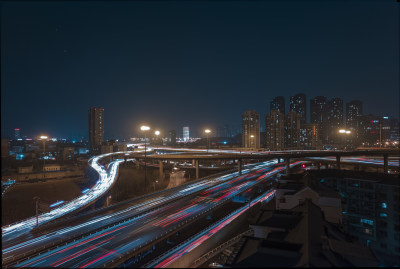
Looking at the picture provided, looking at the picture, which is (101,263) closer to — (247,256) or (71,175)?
(247,256)

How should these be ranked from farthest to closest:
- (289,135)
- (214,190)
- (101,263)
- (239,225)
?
(289,135), (214,190), (239,225), (101,263)

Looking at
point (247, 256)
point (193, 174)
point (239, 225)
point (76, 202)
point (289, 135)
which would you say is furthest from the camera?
point (289, 135)

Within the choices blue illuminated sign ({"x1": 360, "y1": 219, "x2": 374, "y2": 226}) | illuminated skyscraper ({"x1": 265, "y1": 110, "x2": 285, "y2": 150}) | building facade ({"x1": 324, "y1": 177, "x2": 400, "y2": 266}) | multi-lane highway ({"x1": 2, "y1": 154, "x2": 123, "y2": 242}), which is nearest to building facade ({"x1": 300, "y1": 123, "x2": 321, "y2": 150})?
illuminated skyscraper ({"x1": 265, "y1": 110, "x2": 285, "y2": 150})

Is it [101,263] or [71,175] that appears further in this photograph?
[71,175]

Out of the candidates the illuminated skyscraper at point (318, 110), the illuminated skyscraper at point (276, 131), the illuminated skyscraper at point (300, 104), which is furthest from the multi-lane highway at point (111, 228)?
the illuminated skyscraper at point (300, 104)

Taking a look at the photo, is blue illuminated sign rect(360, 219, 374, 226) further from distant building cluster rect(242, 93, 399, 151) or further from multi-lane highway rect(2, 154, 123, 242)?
distant building cluster rect(242, 93, 399, 151)

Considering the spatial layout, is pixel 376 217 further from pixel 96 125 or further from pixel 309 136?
pixel 96 125

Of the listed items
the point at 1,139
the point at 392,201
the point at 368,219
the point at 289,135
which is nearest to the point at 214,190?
the point at 368,219
